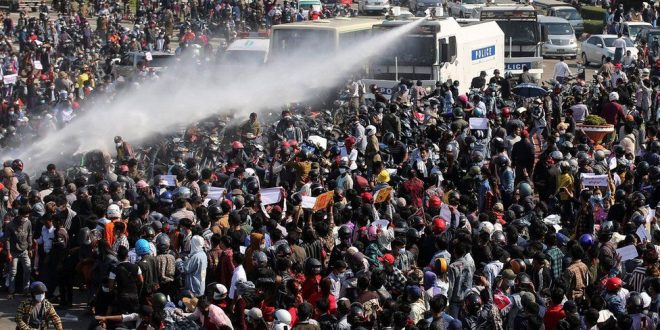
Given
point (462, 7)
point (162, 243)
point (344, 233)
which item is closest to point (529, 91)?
point (344, 233)

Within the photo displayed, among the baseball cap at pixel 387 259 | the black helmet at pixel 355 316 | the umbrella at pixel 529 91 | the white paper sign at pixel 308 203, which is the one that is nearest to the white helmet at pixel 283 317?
the black helmet at pixel 355 316

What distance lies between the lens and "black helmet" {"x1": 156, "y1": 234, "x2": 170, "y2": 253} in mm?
14883

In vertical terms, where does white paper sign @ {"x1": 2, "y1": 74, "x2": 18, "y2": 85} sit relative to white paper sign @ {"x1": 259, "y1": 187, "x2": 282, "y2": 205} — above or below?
below

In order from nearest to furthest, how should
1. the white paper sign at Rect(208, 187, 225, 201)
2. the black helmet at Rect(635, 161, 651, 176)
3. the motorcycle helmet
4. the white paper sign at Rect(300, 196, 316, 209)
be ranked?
1. the motorcycle helmet
2. the white paper sign at Rect(300, 196, 316, 209)
3. the white paper sign at Rect(208, 187, 225, 201)
4. the black helmet at Rect(635, 161, 651, 176)

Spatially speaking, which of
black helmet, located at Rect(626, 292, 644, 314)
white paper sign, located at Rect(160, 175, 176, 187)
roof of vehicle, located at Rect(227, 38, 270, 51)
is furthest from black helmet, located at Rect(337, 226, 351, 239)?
roof of vehicle, located at Rect(227, 38, 270, 51)

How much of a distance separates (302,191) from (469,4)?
31702 millimetres

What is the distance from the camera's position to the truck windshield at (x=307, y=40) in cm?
3092

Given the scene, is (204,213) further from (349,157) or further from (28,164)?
(28,164)

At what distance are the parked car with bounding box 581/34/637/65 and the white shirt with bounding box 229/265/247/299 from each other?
2737 cm

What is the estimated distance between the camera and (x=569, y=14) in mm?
48844

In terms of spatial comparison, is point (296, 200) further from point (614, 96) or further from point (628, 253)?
point (614, 96)

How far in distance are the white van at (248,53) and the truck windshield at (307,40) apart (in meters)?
1.99

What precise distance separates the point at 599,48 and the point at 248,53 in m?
12.5

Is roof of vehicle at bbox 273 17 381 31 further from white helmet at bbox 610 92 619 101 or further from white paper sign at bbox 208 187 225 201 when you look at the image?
white paper sign at bbox 208 187 225 201
